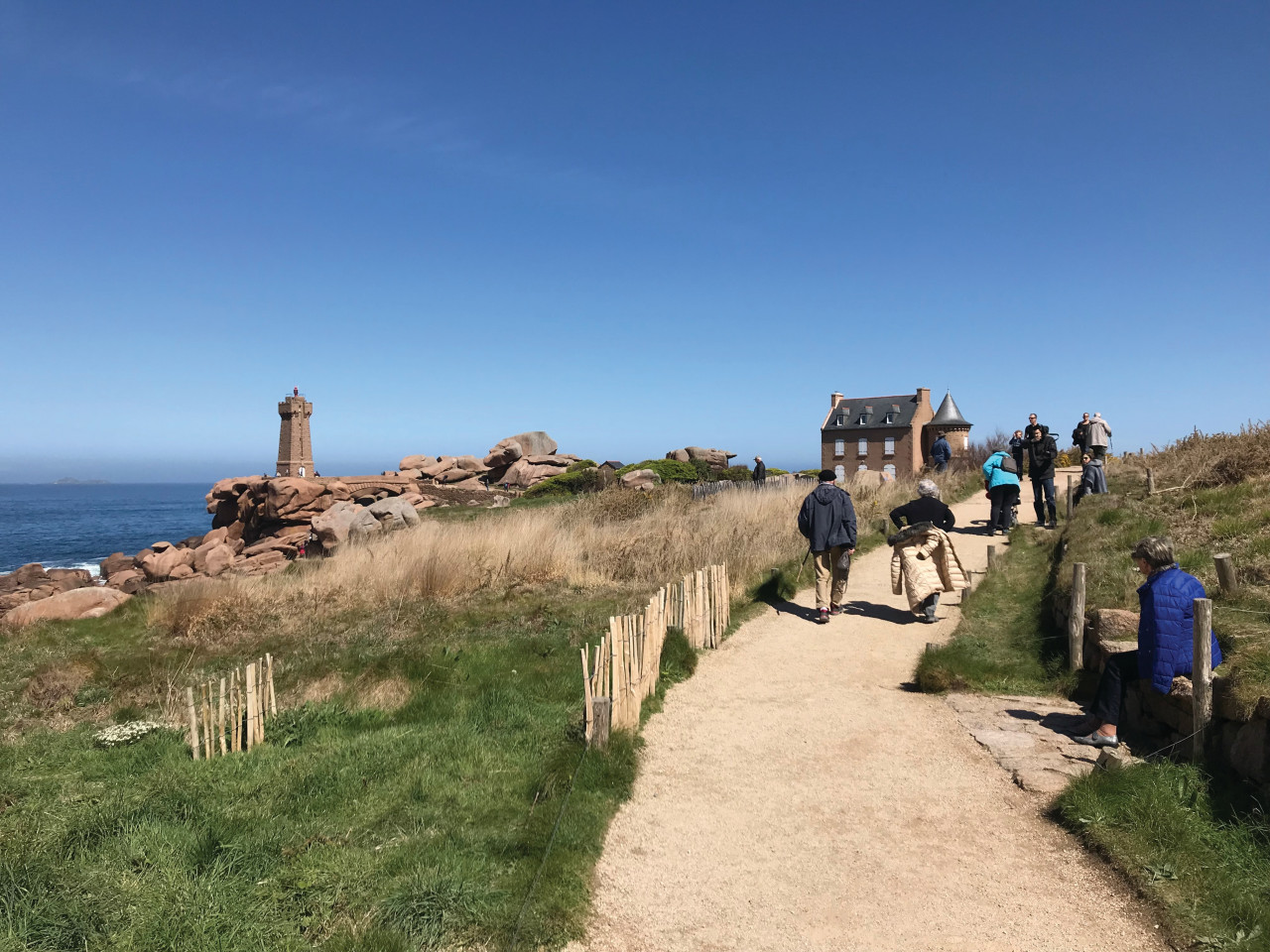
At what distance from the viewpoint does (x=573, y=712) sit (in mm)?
7520

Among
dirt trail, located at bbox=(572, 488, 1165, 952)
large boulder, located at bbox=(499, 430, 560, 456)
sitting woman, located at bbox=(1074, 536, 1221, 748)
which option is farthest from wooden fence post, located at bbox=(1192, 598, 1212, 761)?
large boulder, located at bbox=(499, 430, 560, 456)

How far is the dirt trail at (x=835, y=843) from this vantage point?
170 inches

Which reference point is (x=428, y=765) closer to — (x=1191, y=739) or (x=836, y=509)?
(x=1191, y=739)

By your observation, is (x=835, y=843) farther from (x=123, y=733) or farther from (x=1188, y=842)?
(x=123, y=733)

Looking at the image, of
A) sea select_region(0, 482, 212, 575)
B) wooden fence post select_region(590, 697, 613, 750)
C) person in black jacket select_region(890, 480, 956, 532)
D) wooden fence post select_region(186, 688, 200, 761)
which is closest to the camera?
wooden fence post select_region(590, 697, 613, 750)

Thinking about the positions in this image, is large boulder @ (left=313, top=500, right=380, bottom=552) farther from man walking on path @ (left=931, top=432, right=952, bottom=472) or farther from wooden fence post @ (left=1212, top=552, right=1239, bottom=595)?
wooden fence post @ (left=1212, top=552, right=1239, bottom=595)

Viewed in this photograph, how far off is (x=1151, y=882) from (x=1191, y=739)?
1.56 metres

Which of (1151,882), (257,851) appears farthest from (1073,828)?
(257,851)

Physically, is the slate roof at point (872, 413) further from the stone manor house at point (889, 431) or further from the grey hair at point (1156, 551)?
the grey hair at point (1156, 551)

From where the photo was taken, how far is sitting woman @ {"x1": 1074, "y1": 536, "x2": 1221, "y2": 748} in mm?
5887

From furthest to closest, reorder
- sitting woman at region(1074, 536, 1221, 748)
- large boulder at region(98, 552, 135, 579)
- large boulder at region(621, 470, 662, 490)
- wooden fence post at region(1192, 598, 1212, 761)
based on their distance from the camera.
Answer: large boulder at region(98, 552, 135, 579)
large boulder at region(621, 470, 662, 490)
sitting woman at region(1074, 536, 1221, 748)
wooden fence post at region(1192, 598, 1212, 761)

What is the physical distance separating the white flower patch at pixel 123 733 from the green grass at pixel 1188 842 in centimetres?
786

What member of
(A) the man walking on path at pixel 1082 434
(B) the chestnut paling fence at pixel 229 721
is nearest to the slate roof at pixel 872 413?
(A) the man walking on path at pixel 1082 434

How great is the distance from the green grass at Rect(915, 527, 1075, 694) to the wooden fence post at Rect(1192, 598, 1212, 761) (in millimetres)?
2330
